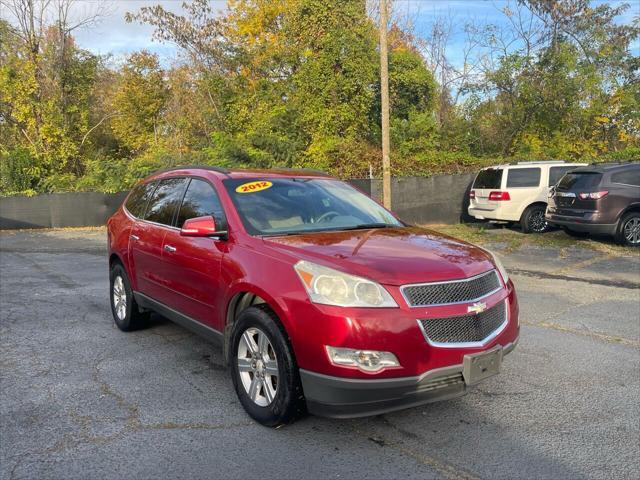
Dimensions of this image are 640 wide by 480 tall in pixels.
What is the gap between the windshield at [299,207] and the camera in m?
4.12

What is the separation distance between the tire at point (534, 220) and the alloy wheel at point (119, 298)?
10.8 metres

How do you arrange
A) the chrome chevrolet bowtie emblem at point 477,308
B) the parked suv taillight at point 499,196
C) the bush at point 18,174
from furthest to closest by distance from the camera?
the bush at point 18,174
the parked suv taillight at point 499,196
the chrome chevrolet bowtie emblem at point 477,308

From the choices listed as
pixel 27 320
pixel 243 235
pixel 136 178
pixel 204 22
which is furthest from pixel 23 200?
pixel 243 235

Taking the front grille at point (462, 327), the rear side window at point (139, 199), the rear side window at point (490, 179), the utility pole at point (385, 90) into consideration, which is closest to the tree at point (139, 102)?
the utility pole at point (385, 90)

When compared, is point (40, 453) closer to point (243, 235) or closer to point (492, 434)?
point (243, 235)

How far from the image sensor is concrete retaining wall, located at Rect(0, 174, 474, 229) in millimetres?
17391

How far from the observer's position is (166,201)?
5.15 metres

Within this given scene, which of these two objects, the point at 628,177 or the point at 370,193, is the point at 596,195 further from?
the point at 370,193

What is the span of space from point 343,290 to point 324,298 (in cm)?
12

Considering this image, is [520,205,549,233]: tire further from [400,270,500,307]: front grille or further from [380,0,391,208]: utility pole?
[400,270,500,307]: front grille

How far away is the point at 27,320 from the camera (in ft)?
20.9

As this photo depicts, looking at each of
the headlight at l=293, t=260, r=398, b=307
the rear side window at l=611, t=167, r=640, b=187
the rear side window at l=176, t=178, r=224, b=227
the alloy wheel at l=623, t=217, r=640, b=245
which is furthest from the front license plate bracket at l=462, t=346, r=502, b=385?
the alloy wheel at l=623, t=217, r=640, b=245

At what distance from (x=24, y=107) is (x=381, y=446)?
22689mm

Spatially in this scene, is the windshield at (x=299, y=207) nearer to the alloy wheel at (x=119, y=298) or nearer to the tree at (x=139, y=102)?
the alloy wheel at (x=119, y=298)
